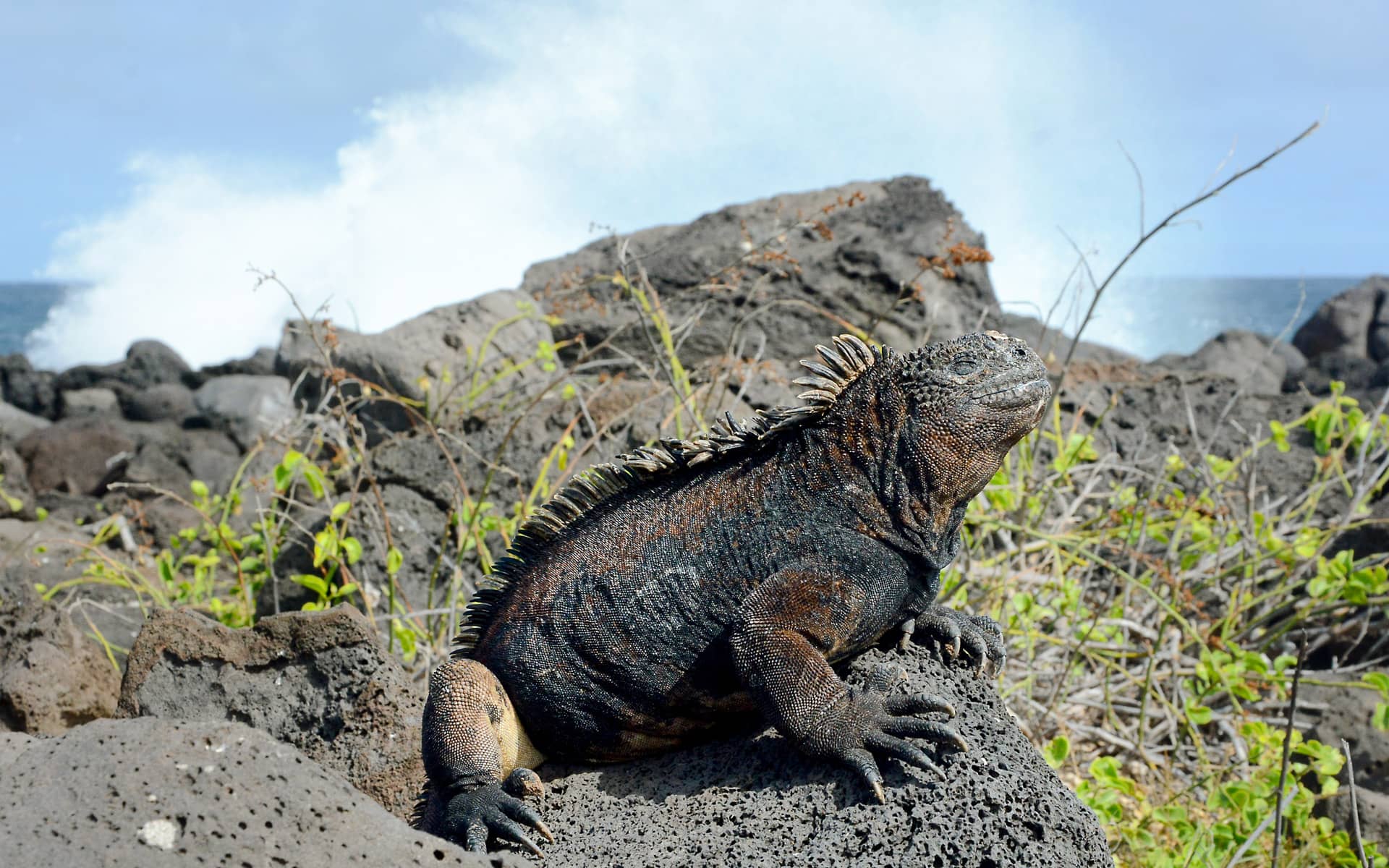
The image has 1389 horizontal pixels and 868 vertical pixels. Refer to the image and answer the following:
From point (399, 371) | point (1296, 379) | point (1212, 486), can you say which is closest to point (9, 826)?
→ point (1212, 486)

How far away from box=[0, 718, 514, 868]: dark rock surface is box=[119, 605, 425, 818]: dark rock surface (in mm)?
1117

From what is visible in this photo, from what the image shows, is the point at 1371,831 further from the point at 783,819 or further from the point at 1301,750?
the point at 783,819

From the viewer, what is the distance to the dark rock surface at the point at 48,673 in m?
3.83

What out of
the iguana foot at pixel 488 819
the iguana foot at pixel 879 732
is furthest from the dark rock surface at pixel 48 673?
the iguana foot at pixel 879 732

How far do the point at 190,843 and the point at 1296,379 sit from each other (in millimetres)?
12355

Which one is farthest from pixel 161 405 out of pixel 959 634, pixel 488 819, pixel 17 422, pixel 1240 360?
pixel 959 634

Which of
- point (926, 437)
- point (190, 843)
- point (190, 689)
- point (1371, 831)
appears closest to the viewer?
point (190, 843)

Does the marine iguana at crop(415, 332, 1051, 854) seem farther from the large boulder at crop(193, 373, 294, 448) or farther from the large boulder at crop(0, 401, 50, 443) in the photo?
the large boulder at crop(0, 401, 50, 443)

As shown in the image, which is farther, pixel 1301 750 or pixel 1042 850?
pixel 1301 750

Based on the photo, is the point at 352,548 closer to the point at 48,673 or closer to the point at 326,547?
the point at 326,547

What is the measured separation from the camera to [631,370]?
7379 mm

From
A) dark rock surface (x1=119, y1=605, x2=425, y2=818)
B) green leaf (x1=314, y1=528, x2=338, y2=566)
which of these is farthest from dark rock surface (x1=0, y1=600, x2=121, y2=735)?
green leaf (x1=314, y1=528, x2=338, y2=566)

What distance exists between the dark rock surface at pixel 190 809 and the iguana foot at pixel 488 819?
51 cm

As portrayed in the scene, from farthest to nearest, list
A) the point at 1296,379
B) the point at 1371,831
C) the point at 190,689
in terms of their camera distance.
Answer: the point at 1296,379
the point at 1371,831
the point at 190,689
